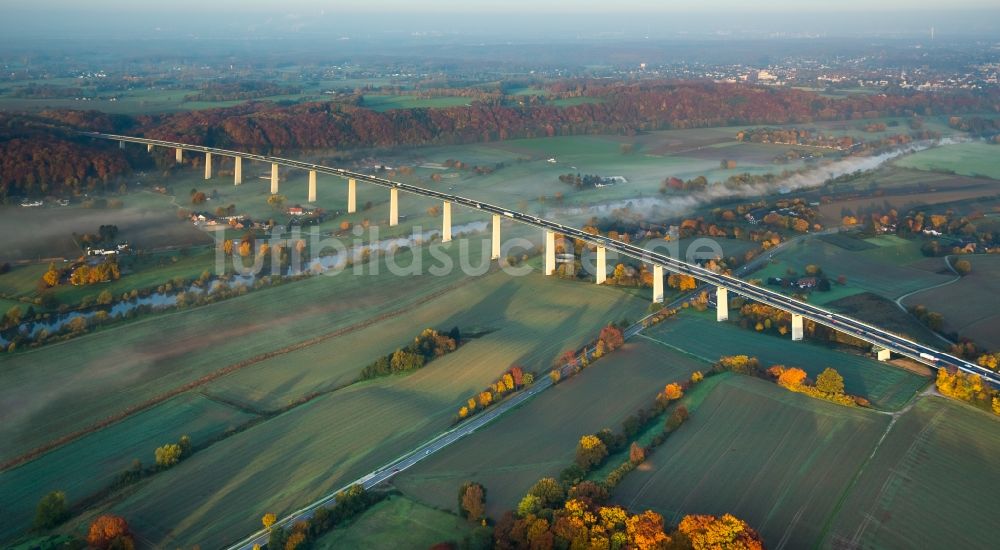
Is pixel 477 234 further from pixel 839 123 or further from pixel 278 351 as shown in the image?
pixel 839 123

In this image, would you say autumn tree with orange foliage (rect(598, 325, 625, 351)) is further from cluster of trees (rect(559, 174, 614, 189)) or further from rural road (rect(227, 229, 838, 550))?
cluster of trees (rect(559, 174, 614, 189))

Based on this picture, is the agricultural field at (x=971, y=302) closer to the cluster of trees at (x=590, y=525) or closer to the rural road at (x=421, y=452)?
the rural road at (x=421, y=452)

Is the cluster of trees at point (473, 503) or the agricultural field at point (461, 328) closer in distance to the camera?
the cluster of trees at point (473, 503)

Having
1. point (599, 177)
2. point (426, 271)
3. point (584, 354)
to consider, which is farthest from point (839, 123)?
point (584, 354)

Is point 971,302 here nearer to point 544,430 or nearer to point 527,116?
point 544,430

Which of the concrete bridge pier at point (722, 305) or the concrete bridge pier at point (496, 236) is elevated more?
the concrete bridge pier at point (496, 236)

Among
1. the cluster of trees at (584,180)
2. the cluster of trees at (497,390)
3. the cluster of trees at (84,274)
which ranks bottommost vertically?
the cluster of trees at (497,390)

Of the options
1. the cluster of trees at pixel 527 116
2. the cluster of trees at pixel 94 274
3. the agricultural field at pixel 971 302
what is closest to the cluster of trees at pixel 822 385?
the agricultural field at pixel 971 302
